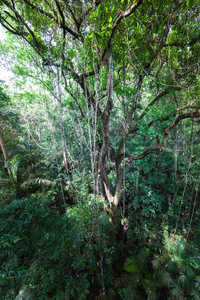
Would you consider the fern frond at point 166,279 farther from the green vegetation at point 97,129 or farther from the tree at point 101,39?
the tree at point 101,39

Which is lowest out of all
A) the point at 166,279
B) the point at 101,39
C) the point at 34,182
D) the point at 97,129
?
the point at 166,279

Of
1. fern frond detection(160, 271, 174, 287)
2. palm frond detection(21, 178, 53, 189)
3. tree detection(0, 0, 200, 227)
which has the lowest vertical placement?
fern frond detection(160, 271, 174, 287)

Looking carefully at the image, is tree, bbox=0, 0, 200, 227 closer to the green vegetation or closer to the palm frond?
the green vegetation

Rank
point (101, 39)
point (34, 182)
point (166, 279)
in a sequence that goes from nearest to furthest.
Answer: point (101, 39), point (166, 279), point (34, 182)

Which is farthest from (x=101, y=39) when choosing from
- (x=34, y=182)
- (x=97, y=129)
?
(x=34, y=182)

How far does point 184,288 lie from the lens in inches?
85.1

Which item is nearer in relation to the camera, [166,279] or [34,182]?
[166,279]

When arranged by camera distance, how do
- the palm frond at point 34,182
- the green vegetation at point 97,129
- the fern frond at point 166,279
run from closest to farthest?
the green vegetation at point 97,129 → the fern frond at point 166,279 → the palm frond at point 34,182

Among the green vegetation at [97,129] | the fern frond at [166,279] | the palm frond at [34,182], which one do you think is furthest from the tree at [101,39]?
the palm frond at [34,182]

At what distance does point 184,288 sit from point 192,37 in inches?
165

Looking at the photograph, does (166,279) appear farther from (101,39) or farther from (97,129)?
(101,39)

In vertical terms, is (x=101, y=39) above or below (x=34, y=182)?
above

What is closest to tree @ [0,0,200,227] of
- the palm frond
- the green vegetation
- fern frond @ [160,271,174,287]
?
the green vegetation

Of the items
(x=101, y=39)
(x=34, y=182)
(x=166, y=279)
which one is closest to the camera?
(x=101, y=39)
